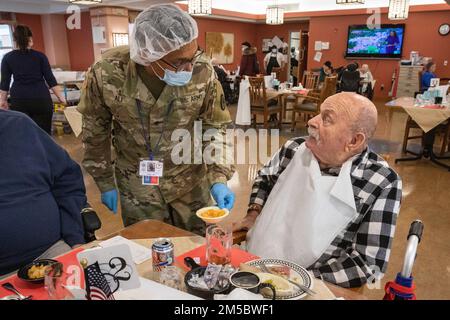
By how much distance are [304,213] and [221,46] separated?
37.9ft

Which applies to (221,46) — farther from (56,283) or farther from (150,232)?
(56,283)

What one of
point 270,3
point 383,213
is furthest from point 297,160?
point 270,3

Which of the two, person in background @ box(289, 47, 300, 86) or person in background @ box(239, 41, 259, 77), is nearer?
person in background @ box(239, 41, 259, 77)

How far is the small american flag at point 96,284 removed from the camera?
790mm

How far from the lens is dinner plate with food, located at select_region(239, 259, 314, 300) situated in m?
0.96

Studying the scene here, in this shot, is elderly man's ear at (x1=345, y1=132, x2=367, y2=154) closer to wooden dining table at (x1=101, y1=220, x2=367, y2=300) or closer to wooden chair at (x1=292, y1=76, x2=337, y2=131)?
wooden dining table at (x1=101, y1=220, x2=367, y2=300)

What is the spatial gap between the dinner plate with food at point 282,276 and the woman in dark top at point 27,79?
3755mm

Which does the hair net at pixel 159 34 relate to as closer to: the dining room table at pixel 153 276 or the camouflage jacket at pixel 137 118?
the camouflage jacket at pixel 137 118

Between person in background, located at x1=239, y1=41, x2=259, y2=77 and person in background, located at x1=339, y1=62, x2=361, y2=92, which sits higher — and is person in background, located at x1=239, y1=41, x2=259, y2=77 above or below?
above

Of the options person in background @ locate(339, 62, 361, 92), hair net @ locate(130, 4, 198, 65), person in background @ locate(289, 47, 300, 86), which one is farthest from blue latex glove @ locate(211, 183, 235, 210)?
person in background @ locate(289, 47, 300, 86)

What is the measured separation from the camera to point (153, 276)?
3.47 feet

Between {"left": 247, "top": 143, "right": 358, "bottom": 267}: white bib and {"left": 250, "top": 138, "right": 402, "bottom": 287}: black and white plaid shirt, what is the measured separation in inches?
1.8

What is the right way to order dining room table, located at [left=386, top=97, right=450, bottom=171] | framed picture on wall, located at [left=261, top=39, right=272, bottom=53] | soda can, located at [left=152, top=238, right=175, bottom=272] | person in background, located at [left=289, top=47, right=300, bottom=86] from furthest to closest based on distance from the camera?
framed picture on wall, located at [left=261, top=39, right=272, bottom=53] < person in background, located at [left=289, top=47, right=300, bottom=86] < dining room table, located at [left=386, top=97, right=450, bottom=171] < soda can, located at [left=152, top=238, right=175, bottom=272]
